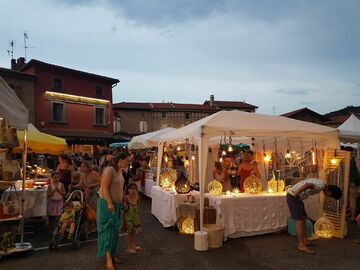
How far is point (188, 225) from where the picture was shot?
6.96 m

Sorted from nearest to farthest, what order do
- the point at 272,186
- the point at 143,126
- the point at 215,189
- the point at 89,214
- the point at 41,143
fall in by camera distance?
the point at 89,214, the point at 215,189, the point at 272,186, the point at 41,143, the point at 143,126

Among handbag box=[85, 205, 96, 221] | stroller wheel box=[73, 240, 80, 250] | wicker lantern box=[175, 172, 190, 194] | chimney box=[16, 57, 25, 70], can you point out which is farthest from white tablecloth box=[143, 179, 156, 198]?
chimney box=[16, 57, 25, 70]

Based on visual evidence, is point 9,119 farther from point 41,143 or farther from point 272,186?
point 41,143

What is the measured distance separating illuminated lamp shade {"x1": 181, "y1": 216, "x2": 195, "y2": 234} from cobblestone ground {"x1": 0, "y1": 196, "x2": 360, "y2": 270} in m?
0.21

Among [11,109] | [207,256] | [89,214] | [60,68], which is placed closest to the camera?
[11,109]

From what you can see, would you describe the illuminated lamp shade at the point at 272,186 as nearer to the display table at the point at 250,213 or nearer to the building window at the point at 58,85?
the display table at the point at 250,213

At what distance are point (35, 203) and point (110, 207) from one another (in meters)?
3.67

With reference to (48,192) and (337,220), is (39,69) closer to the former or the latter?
(48,192)

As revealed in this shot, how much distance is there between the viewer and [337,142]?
288 inches

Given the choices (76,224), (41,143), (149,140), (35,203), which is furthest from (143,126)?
(76,224)

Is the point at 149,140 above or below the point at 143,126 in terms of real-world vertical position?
below

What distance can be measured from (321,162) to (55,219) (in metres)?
6.14

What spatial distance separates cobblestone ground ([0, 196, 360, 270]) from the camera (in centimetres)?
507

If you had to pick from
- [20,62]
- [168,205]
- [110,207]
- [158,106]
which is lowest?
[168,205]
